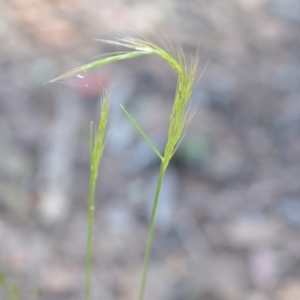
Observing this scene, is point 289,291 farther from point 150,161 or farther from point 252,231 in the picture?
point 150,161

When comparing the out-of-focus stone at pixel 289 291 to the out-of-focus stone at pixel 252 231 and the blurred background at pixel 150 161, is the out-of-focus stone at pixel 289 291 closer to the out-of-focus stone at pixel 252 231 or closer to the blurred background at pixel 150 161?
the blurred background at pixel 150 161

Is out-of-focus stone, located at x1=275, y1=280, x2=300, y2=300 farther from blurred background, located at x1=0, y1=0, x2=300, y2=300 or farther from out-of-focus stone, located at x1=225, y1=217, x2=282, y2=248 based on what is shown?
out-of-focus stone, located at x1=225, y1=217, x2=282, y2=248

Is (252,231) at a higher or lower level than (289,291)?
higher

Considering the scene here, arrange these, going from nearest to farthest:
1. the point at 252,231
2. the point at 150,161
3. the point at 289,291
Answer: the point at 289,291
the point at 252,231
the point at 150,161

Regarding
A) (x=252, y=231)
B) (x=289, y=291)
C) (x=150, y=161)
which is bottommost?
(x=289, y=291)

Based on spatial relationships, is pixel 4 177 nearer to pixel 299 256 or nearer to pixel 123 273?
pixel 123 273

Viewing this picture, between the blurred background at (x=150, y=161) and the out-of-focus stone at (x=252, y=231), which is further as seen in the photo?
the out-of-focus stone at (x=252, y=231)

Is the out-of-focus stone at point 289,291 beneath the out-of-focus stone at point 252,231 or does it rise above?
beneath

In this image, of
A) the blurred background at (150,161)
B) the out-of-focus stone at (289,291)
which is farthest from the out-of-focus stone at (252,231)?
the out-of-focus stone at (289,291)

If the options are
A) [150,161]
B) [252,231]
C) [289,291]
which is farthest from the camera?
[150,161]

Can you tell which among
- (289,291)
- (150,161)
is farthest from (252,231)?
(150,161)
